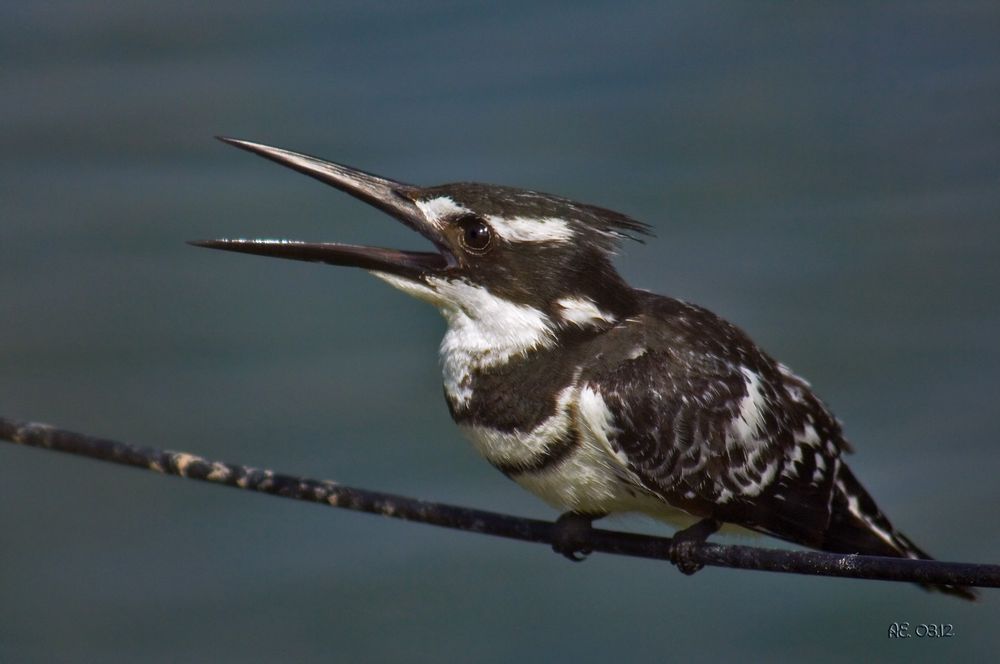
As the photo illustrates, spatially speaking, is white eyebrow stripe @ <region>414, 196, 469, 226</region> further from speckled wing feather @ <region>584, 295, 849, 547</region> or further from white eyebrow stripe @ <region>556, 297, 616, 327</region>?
speckled wing feather @ <region>584, 295, 849, 547</region>

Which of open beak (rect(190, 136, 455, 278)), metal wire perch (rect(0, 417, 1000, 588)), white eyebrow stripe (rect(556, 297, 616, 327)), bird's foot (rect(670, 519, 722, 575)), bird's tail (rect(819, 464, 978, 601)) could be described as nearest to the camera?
metal wire perch (rect(0, 417, 1000, 588))

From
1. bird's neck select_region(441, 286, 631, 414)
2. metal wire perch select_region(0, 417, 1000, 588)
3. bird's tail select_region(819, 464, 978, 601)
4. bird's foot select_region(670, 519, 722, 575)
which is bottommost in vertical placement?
metal wire perch select_region(0, 417, 1000, 588)

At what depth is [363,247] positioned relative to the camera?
2.77 meters

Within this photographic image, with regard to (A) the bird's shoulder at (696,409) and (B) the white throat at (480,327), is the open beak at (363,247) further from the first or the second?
(A) the bird's shoulder at (696,409)

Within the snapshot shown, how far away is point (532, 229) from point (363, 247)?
376 mm

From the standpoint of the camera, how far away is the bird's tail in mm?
3037

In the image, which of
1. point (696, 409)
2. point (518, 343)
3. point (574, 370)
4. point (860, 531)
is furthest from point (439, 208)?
point (860, 531)

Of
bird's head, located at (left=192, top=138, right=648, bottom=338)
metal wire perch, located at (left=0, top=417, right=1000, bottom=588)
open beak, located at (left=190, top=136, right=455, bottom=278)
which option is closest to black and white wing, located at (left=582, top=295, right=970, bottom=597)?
bird's head, located at (left=192, top=138, right=648, bottom=338)

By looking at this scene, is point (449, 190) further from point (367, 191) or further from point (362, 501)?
point (362, 501)

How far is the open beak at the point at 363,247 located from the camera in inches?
108

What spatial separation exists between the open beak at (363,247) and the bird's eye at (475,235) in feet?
0.18

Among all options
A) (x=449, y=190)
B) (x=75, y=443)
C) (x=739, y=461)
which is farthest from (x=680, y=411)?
(x=75, y=443)

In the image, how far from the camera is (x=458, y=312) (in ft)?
9.61

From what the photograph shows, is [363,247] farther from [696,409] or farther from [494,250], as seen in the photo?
[696,409]
